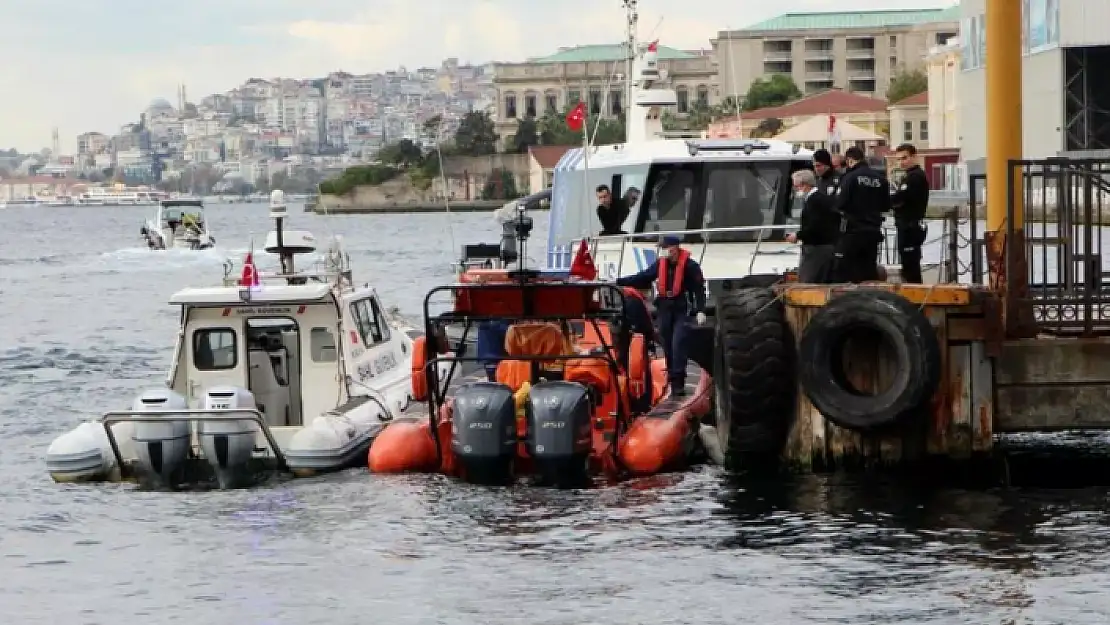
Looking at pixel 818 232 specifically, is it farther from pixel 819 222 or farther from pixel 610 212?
pixel 610 212

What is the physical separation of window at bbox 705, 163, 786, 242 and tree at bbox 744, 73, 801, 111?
15402 centimetres

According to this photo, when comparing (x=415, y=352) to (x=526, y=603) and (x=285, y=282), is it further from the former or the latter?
(x=526, y=603)

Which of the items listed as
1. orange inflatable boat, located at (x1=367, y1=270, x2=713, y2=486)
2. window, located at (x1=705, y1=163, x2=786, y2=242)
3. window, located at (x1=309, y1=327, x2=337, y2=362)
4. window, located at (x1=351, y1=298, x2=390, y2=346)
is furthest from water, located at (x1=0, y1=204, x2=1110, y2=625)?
window, located at (x1=705, y1=163, x2=786, y2=242)

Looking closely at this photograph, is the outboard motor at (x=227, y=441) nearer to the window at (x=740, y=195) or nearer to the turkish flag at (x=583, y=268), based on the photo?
the turkish flag at (x=583, y=268)

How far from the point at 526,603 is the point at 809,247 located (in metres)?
5.85

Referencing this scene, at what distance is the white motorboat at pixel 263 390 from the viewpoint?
63.0 feet

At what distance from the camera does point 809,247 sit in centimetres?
1894

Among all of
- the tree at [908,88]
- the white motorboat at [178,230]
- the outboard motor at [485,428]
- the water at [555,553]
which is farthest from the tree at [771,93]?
the water at [555,553]

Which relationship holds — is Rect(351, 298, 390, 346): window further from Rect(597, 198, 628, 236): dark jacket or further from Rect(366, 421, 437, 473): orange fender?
Rect(597, 198, 628, 236): dark jacket

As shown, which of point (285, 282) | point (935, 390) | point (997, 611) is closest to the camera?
point (997, 611)

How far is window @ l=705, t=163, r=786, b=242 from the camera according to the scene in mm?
26391

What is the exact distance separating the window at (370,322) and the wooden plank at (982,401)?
292 inches

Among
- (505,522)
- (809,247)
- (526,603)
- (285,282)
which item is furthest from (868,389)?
(285,282)

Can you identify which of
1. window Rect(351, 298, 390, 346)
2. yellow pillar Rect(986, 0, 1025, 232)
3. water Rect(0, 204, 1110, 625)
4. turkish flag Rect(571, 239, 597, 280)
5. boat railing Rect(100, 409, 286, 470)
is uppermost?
yellow pillar Rect(986, 0, 1025, 232)
